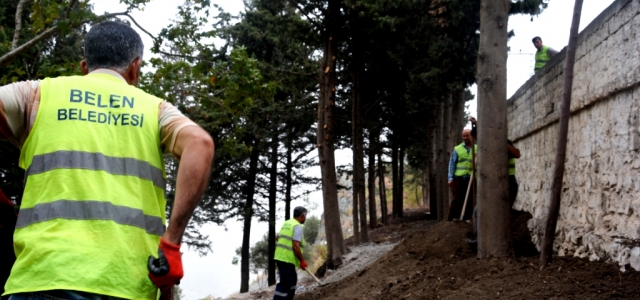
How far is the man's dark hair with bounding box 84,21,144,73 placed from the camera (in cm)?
243

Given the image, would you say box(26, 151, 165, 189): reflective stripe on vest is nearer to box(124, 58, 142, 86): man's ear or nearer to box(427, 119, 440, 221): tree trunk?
box(124, 58, 142, 86): man's ear

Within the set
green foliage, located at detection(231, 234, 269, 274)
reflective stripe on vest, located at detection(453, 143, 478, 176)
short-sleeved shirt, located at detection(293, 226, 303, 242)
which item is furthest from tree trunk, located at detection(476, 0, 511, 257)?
green foliage, located at detection(231, 234, 269, 274)

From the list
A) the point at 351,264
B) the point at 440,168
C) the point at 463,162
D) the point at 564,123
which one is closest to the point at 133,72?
the point at 564,123

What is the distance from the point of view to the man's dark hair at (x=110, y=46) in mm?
2434

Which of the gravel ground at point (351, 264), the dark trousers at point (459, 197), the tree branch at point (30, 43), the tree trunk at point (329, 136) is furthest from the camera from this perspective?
the tree trunk at point (329, 136)

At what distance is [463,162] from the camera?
10.7m

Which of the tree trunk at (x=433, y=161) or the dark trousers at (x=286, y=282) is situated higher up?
the tree trunk at (x=433, y=161)

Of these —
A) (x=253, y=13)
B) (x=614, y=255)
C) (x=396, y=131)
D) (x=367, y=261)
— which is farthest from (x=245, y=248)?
(x=614, y=255)

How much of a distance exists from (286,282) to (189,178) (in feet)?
28.0

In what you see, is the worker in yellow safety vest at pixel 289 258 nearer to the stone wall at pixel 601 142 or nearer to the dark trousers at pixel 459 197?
the dark trousers at pixel 459 197

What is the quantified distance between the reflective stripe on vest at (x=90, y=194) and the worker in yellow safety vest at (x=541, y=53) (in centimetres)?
1022

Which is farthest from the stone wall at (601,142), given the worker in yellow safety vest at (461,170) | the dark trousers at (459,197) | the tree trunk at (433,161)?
the tree trunk at (433,161)

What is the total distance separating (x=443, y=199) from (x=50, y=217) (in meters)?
17.0

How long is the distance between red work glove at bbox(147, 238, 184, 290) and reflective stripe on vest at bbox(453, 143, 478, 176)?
8.99 m
